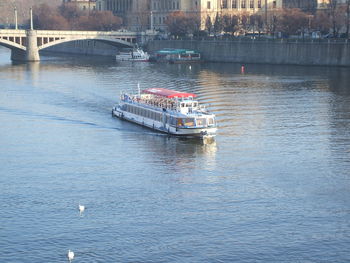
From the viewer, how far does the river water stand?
27594mm

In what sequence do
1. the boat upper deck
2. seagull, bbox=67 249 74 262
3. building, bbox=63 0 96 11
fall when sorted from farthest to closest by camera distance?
building, bbox=63 0 96 11
the boat upper deck
seagull, bbox=67 249 74 262

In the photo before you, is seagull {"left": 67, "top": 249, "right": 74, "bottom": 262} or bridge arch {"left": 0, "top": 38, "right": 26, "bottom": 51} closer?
seagull {"left": 67, "top": 249, "right": 74, "bottom": 262}

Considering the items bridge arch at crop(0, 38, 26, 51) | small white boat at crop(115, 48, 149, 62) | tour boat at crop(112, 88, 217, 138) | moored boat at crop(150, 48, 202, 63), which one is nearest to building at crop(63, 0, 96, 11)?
small white boat at crop(115, 48, 149, 62)

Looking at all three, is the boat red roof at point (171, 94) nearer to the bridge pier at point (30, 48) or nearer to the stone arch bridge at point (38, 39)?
the stone arch bridge at point (38, 39)

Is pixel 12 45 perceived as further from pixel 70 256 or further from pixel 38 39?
pixel 70 256

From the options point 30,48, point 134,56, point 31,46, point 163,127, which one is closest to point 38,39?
point 31,46

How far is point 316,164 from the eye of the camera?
125 feet

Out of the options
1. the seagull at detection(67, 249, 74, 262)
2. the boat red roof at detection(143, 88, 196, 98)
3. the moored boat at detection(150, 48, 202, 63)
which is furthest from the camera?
the moored boat at detection(150, 48, 202, 63)

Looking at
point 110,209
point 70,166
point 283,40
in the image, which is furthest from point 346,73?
point 110,209

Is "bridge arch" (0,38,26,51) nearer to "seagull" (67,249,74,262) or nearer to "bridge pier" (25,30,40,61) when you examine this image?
"bridge pier" (25,30,40,61)

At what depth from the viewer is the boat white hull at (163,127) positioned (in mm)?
44594

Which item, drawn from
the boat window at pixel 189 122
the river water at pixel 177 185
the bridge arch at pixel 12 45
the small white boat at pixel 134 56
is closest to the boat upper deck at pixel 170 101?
the boat window at pixel 189 122

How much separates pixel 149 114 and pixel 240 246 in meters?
22.8

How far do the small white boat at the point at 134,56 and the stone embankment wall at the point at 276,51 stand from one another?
628cm
